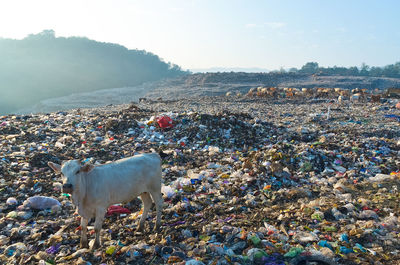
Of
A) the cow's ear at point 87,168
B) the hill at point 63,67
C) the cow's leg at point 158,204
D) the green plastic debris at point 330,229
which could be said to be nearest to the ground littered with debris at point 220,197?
the green plastic debris at point 330,229

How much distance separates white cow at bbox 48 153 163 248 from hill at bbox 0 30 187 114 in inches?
1363

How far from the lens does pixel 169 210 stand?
14.3 ft

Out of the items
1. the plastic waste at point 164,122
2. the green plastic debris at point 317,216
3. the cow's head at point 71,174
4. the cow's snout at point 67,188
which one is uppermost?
the cow's head at point 71,174

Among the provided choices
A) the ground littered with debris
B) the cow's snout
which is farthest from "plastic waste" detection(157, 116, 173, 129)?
the cow's snout

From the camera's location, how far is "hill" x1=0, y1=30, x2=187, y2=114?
122 feet

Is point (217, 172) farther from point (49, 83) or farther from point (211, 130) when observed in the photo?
point (49, 83)

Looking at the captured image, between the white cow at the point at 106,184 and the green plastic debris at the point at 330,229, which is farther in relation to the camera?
the green plastic debris at the point at 330,229

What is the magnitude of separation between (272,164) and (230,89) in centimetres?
2970

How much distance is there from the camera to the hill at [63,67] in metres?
37.1

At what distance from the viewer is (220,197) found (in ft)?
16.0

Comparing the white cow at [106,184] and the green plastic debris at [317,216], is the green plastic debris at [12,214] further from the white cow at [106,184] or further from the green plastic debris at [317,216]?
the green plastic debris at [317,216]

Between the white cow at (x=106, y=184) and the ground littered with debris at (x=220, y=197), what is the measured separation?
40 centimetres

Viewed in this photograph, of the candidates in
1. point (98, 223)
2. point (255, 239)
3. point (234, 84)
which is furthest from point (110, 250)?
point (234, 84)

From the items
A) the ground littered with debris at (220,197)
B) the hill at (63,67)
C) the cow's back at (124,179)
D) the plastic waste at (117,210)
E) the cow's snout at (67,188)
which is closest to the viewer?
the cow's snout at (67,188)
